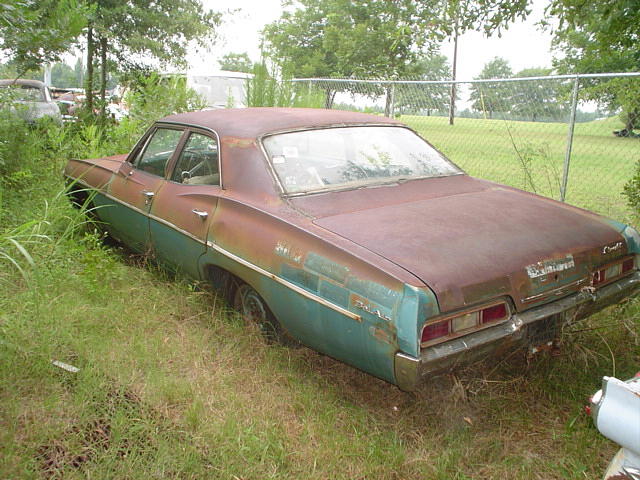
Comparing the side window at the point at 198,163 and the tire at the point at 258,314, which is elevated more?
the side window at the point at 198,163

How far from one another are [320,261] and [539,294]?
102 cm

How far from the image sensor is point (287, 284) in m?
2.96

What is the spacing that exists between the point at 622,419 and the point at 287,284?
63.5 inches

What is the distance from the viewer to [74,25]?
16.7 ft

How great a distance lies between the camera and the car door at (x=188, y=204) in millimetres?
3684

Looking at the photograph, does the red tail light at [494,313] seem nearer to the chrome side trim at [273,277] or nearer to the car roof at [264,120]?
the chrome side trim at [273,277]

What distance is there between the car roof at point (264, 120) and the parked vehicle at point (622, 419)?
2.47 meters

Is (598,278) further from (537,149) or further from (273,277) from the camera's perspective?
(537,149)

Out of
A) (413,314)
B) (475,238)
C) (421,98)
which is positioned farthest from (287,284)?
(421,98)

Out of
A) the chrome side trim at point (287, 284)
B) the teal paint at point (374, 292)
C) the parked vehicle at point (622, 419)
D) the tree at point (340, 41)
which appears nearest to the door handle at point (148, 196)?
the chrome side trim at point (287, 284)

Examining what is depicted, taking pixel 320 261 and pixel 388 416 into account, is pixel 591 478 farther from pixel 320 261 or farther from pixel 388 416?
pixel 320 261

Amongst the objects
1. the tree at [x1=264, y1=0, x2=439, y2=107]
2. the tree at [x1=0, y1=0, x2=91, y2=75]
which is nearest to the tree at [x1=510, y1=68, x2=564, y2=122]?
the tree at [x1=0, y1=0, x2=91, y2=75]

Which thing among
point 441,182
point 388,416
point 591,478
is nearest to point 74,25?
point 441,182

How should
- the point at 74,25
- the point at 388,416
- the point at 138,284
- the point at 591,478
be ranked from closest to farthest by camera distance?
the point at 591,478, the point at 388,416, the point at 138,284, the point at 74,25
